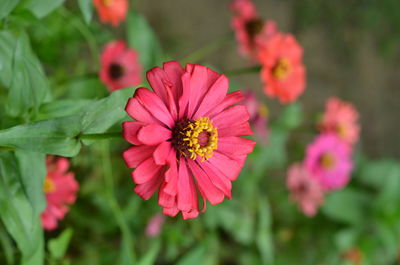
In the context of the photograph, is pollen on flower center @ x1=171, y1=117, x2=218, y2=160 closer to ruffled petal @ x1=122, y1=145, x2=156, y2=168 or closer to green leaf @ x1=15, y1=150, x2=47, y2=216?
ruffled petal @ x1=122, y1=145, x2=156, y2=168

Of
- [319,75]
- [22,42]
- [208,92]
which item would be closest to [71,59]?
[22,42]

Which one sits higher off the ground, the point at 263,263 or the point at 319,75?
the point at 319,75

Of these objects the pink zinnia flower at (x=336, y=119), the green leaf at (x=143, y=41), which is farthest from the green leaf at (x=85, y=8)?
the pink zinnia flower at (x=336, y=119)

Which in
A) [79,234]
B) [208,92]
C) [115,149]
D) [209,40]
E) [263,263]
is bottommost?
[263,263]

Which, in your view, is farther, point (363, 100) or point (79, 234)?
point (363, 100)

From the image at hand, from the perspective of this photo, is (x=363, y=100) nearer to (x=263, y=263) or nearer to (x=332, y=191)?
(x=332, y=191)

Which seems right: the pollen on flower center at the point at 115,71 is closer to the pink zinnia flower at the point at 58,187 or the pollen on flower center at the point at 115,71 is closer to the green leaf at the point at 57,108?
the pink zinnia flower at the point at 58,187

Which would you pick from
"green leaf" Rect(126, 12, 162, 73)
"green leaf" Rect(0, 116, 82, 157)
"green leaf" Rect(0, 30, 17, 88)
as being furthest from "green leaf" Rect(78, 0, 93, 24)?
"green leaf" Rect(126, 12, 162, 73)
